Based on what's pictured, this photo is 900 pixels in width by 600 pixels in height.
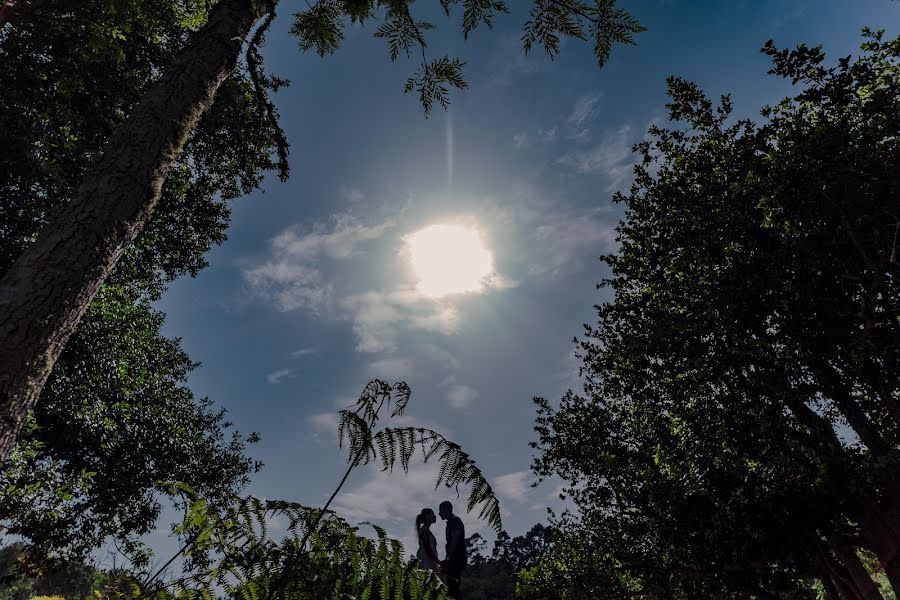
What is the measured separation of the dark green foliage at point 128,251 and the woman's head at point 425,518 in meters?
5.11

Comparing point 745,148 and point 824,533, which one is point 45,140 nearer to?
point 745,148

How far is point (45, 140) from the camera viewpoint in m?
9.77

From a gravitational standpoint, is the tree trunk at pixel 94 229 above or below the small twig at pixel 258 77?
below

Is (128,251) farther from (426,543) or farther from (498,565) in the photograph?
(498,565)

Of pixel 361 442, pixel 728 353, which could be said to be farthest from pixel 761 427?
pixel 361 442

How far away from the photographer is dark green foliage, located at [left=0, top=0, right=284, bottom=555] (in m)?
9.70

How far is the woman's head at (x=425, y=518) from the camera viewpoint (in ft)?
18.7

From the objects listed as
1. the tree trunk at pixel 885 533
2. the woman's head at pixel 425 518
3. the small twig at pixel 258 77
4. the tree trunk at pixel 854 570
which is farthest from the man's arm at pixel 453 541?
the tree trunk at pixel 854 570

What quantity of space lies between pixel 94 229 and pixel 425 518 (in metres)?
4.94

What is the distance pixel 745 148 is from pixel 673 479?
8281 mm

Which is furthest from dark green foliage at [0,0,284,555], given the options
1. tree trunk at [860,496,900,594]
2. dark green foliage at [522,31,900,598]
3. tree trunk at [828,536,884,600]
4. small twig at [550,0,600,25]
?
tree trunk at [828,536,884,600]

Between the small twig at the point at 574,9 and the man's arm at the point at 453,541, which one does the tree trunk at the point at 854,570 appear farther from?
the small twig at the point at 574,9

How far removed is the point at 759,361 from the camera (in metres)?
10.0

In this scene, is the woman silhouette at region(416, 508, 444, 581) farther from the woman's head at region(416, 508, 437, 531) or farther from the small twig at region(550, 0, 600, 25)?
the small twig at region(550, 0, 600, 25)
